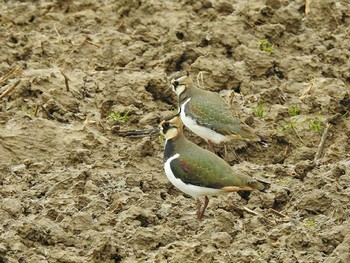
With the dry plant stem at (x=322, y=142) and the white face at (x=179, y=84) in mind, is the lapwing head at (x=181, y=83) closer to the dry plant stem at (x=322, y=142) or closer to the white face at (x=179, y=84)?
the white face at (x=179, y=84)

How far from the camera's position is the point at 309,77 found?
493 inches

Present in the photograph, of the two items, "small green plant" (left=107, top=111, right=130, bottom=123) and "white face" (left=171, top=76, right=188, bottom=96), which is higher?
"white face" (left=171, top=76, right=188, bottom=96)

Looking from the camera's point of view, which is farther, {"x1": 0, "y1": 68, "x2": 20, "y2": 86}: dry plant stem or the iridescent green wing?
{"x1": 0, "y1": 68, "x2": 20, "y2": 86}: dry plant stem

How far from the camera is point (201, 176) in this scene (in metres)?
9.69

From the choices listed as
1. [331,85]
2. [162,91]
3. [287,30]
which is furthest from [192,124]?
[287,30]

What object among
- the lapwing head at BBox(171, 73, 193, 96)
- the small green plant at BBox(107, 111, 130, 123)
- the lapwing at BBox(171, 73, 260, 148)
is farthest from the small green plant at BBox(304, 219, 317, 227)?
the small green plant at BBox(107, 111, 130, 123)

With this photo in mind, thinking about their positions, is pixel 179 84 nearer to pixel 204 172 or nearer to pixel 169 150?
pixel 169 150

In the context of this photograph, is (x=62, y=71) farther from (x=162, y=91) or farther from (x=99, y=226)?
(x=99, y=226)

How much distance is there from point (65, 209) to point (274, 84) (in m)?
3.69

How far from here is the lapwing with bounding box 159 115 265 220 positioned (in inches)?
379

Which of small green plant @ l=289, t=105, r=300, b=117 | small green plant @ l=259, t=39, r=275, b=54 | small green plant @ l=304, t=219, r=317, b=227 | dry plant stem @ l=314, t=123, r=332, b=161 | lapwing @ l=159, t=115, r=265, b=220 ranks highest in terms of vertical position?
lapwing @ l=159, t=115, r=265, b=220

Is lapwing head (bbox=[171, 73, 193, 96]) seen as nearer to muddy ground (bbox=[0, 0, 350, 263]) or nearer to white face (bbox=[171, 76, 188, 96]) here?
white face (bbox=[171, 76, 188, 96])

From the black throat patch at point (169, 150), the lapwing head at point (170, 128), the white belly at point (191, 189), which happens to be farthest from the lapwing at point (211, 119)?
the white belly at point (191, 189)

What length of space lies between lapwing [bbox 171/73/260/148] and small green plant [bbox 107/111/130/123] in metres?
0.57
